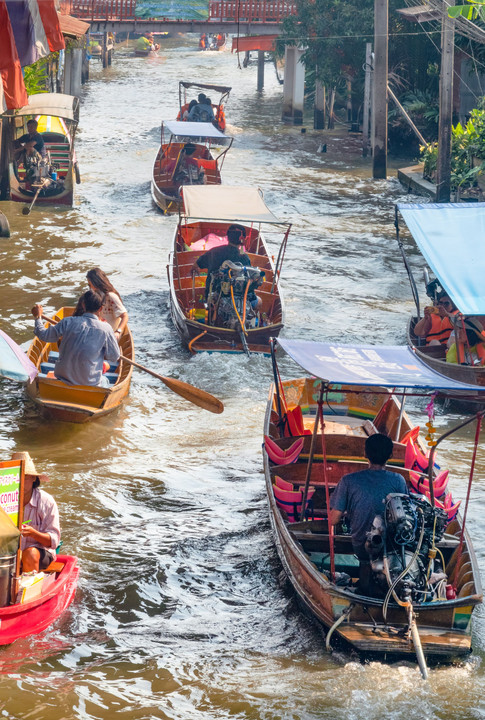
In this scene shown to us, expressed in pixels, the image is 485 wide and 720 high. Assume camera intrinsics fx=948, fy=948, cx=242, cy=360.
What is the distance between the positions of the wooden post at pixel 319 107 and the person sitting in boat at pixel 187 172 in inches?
397

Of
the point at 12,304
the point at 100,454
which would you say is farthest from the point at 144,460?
the point at 12,304

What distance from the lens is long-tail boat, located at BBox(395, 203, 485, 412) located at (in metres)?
10.8

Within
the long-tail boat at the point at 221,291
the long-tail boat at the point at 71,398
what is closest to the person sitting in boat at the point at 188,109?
the long-tail boat at the point at 221,291

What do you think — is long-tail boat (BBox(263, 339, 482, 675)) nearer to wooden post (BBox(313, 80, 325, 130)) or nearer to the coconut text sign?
the coconut text sign

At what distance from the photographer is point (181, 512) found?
886cm

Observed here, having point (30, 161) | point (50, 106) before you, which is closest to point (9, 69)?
point (30, 161)

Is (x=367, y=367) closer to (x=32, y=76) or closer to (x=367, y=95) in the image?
(x=32, y=76)

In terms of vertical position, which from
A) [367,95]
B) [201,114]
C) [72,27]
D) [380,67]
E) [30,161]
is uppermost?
[72,27]

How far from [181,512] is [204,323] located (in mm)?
4603

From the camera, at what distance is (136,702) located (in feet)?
20.2

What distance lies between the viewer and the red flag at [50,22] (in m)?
12.2

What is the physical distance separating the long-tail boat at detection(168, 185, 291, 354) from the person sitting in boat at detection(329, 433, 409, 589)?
5.79 metres

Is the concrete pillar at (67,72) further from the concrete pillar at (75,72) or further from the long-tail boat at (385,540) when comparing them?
the long-tail boat at (385,540)

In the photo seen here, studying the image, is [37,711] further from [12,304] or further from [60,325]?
[12,304]
